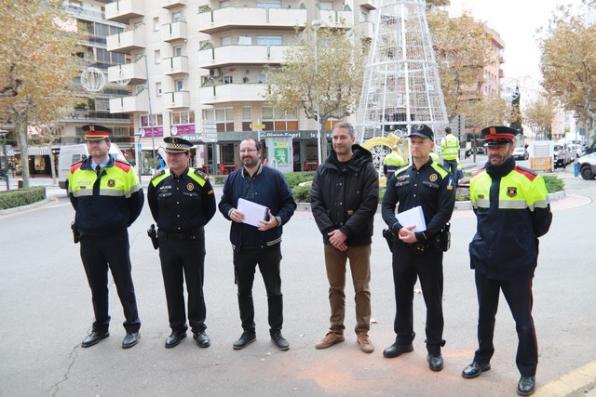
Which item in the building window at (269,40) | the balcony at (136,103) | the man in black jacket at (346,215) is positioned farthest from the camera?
the balcony at (136,103)

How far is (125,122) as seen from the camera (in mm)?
58625

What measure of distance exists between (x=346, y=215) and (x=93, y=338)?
9.31 ft

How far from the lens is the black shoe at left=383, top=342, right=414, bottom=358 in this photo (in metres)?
4.68

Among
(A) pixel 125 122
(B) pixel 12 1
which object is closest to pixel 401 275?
(B) pixel 12 1

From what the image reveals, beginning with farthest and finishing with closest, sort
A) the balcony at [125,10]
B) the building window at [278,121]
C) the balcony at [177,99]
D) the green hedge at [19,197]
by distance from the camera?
the balcony at [125,10] < the balcony at [177,99] < the building window at [278,121] < the green hedge at [19,197]

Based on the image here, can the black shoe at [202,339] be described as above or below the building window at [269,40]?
below

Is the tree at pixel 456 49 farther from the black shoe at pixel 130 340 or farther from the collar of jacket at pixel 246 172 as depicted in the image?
the black shoe at pixel 130 340

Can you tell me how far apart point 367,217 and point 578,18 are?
1290 inches

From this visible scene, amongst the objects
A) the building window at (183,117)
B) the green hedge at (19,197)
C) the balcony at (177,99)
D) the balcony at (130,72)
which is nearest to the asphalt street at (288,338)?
the green hedge at (19,197)

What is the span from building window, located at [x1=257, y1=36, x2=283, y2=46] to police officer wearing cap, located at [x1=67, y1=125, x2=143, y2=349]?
3816 centimetres

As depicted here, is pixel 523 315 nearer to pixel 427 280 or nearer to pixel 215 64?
pixel 427 280

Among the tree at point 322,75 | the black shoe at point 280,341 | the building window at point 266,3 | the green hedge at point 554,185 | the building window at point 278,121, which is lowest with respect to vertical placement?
the black shoe at point 280,341

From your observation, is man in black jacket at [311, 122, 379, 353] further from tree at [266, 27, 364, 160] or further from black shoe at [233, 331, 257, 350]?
tree at [266, 27, 364, 160]

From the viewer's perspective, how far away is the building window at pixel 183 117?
45531mm
